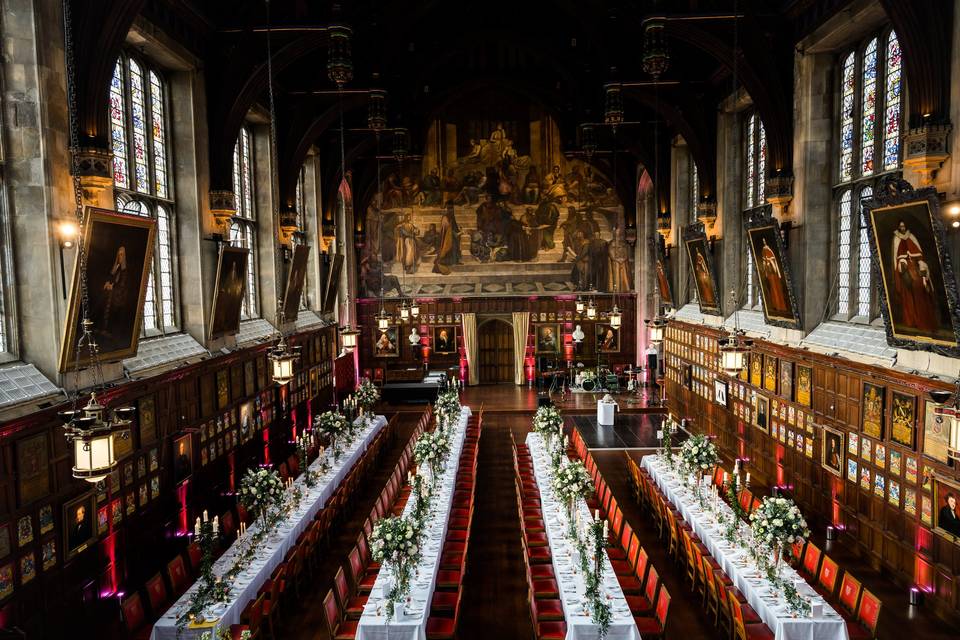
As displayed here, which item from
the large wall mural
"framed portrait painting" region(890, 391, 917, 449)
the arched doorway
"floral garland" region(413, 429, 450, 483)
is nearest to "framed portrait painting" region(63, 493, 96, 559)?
"floral garland" region(413, 429, 450, 483)

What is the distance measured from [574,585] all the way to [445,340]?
20.1 m

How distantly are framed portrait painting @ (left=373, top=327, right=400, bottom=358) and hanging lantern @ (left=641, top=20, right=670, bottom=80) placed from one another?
19.0 m

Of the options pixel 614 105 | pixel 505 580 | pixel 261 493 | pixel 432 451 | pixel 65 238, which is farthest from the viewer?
pixel 614 105

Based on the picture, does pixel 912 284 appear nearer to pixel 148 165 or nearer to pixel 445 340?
pixel 148 165

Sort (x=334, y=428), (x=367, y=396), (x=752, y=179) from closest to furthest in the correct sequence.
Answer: (x=334, y=428), (x=752, y=179), (x=367, y=396)

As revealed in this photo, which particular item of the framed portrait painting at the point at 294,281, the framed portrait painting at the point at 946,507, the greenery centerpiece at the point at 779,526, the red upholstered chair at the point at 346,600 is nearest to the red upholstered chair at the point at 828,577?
the greenery centerpiece at the point at 779,526

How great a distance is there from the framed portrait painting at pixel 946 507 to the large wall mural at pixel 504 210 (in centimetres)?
1902

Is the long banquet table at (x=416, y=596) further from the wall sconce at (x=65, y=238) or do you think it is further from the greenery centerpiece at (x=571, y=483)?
the wall sconce at (x=65, y=238)

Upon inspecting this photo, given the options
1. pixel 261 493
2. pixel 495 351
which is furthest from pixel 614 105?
pixel 495 351

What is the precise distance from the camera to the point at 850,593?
770 cm

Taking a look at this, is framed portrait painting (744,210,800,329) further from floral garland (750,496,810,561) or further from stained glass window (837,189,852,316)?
floral garland (750,496,810,561)

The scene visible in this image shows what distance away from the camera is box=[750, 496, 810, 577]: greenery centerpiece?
8047 millimetres

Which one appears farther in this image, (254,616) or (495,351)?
(495,351)

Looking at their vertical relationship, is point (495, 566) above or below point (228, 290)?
below
